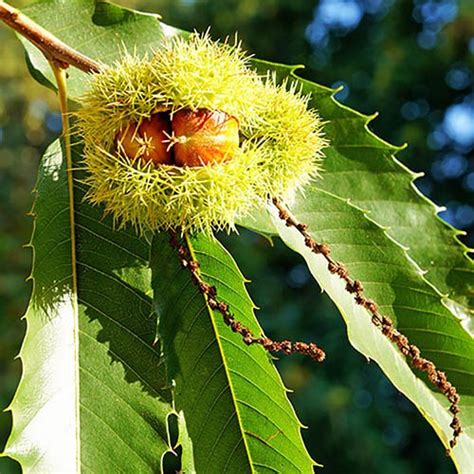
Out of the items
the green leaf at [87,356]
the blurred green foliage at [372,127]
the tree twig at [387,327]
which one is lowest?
the green leaf at [87,356]

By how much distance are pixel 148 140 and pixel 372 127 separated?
12.9 feet

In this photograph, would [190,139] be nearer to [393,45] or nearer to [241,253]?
[241,253]

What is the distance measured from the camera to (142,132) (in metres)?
0.83

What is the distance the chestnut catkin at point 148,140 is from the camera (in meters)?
0.82

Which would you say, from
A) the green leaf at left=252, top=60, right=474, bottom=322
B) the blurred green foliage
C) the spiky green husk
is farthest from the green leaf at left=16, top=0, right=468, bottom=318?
the blurred green foliage

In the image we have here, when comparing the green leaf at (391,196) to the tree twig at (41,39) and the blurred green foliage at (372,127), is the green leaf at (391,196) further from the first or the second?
the blurred green foliage at (372,127)

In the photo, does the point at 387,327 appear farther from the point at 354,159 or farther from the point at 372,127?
the point at 372,127

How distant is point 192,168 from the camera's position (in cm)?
83

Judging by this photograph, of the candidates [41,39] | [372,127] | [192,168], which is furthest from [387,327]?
[372,127]

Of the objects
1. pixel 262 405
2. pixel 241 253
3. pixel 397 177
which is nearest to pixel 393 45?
pixel 241 253

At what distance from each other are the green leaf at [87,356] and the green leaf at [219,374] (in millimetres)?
32

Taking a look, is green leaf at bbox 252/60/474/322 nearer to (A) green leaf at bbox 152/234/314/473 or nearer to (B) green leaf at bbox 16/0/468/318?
(B) green leaf at bbox 16/0/468/318

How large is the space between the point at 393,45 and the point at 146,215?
14.1 feet

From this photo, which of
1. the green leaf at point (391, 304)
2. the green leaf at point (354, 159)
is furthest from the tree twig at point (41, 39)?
the green leaf at point (391, 304)
